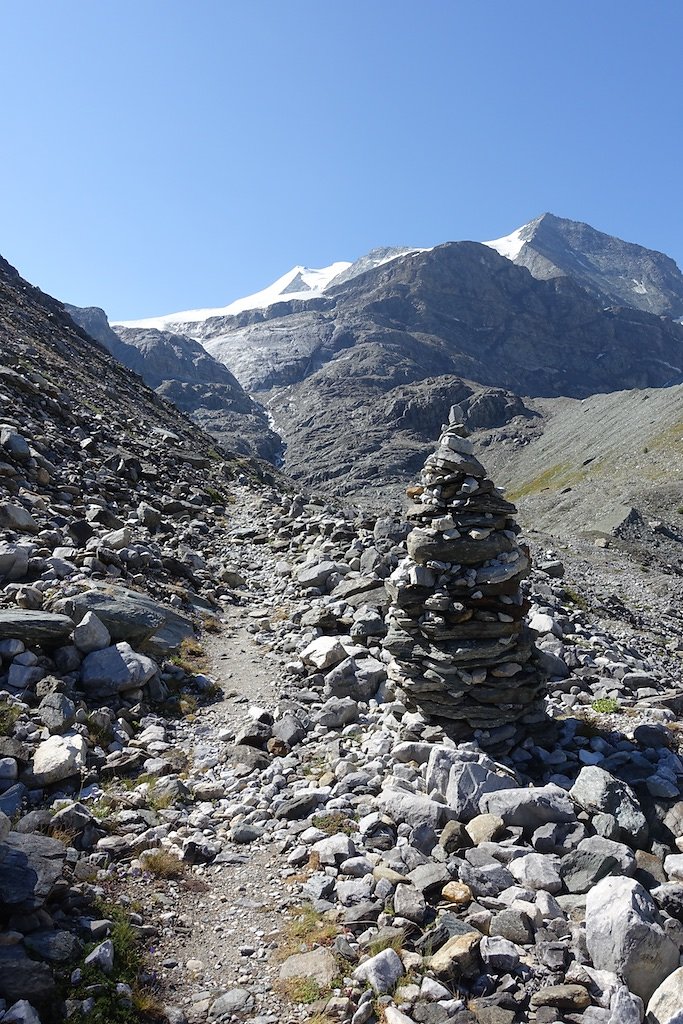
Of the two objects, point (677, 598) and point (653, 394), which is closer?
point (677, 598)

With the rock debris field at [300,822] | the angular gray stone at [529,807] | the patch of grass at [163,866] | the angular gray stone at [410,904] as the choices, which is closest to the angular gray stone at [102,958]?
the rock debris field at [300,822]

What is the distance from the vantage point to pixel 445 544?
33.1 ft

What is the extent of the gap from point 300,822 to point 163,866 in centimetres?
183

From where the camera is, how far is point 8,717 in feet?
27.0

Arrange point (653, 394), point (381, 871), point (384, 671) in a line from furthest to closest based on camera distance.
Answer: point (653, 394)
point (384, 671)
point (381, 871)

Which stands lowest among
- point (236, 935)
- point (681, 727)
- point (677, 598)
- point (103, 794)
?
point (677, 598)

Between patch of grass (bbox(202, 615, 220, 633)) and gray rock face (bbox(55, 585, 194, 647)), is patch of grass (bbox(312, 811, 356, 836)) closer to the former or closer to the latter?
gray rock face (bbox(55, 585, 194, 647))

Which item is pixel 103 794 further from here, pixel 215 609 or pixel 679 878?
pixel 215 609

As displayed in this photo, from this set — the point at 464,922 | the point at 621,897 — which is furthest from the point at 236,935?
the point at 621,897

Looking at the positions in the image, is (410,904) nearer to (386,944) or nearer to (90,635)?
(386,944)

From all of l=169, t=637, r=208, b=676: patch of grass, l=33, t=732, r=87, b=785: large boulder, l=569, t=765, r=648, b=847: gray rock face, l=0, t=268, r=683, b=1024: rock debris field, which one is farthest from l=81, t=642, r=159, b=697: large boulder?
l=569, t=765, r=648, b=847: gray rock face

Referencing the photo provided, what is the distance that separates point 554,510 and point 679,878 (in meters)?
68.3

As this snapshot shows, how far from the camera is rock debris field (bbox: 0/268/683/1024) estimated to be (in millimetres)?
5113

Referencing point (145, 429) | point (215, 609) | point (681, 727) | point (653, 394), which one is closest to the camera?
point (681, 727)
